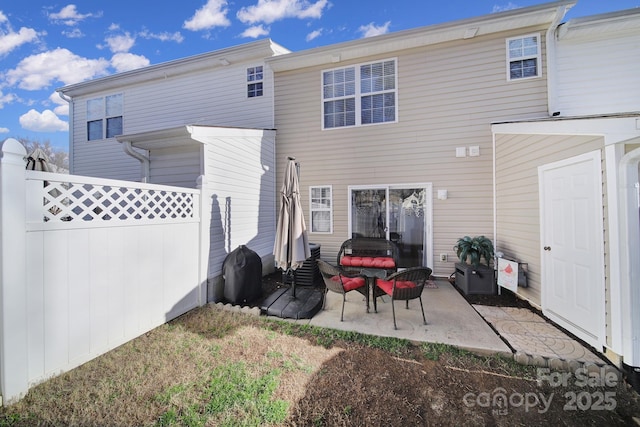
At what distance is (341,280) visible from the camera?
11.9 ft

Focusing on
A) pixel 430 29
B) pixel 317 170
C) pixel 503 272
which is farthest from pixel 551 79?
pixel 317 170

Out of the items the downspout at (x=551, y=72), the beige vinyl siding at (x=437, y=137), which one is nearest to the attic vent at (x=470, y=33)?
the beige vinyl siding at (x=437, y=137)

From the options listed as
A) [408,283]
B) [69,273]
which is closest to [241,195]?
[69,273]

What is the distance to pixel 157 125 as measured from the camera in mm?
8047

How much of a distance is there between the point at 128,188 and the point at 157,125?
20.8 feet

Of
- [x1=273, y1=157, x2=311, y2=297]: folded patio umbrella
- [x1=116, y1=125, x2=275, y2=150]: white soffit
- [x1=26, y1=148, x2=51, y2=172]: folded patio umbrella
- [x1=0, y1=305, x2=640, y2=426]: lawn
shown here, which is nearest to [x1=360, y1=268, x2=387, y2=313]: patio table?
[x1=0, y1=305, x2=640, y2=426]: lawn

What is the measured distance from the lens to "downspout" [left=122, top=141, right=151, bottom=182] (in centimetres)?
506

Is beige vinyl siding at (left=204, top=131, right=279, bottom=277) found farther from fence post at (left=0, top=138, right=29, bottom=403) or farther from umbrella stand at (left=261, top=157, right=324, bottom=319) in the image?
fence post at (left=0, top=138, right=29, bottom=403)

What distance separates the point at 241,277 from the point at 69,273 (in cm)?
217

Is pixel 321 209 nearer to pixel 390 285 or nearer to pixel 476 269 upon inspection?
pixel 390 285

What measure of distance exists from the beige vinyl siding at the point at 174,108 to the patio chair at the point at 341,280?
4961mm

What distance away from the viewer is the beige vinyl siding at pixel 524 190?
3.61 m

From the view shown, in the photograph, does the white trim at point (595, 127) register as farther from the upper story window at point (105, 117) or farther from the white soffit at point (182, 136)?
the upper story window at point (105, 117)

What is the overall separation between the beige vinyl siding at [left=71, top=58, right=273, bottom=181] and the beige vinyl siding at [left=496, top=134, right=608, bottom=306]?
5.87 m
